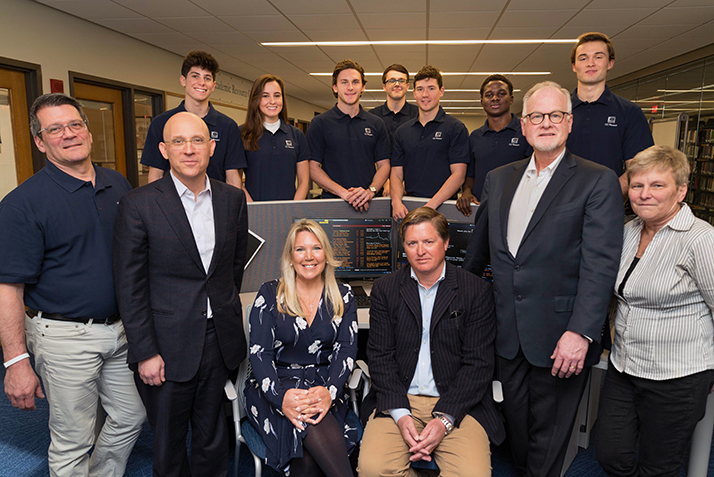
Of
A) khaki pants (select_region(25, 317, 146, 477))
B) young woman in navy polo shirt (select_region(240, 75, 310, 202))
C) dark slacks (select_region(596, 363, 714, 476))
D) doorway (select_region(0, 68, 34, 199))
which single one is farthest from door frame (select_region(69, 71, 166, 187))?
dark slacks (select_region(596, 363, 714, 476))

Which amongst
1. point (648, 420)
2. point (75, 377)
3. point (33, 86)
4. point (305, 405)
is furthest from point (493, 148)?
point (33, 86)

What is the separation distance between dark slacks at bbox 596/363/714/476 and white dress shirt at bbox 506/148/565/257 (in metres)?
0.63

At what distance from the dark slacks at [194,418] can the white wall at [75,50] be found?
13.1 feet

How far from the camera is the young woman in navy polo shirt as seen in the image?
9.75 ft

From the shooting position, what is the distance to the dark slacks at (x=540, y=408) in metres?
1.83

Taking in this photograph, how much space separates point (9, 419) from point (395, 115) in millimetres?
3424

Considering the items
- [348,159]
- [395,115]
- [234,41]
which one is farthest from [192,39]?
[348,159]

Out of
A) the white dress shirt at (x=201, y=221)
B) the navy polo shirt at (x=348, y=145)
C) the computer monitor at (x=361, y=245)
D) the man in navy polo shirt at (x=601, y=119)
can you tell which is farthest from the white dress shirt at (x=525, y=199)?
the navy polo shirt at (x=348, y=145)

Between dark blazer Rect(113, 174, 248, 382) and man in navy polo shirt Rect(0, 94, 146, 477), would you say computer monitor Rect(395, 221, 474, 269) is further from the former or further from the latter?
man in navy polo shirt Rect(0, 94, 146, 477)

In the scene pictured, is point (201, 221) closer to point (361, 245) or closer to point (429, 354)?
point (361, 245)

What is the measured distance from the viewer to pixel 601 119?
2566 mm

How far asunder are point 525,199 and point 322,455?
4.24 feet

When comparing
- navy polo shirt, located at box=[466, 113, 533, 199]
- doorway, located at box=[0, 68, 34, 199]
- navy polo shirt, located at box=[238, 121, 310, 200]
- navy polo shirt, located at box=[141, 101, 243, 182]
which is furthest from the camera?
doorway, located at box=[0, 68, 34, 199]

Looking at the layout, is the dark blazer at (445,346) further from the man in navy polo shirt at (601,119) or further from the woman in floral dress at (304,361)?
the man in navy polo shirt at (601,119)
